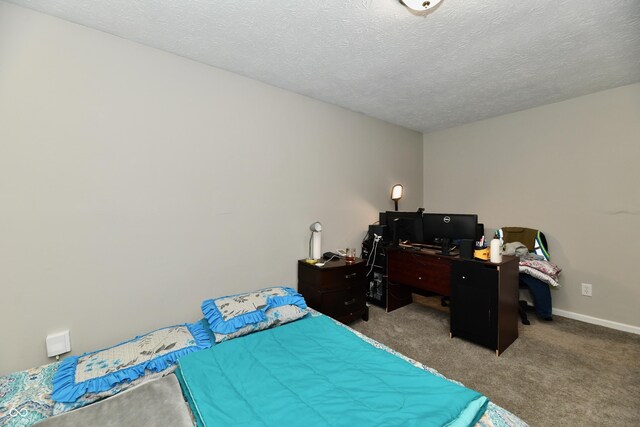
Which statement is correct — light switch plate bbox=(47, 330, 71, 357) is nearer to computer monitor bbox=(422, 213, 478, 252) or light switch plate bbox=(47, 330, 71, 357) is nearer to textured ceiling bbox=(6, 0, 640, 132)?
textured ceiling bbox=(6, 0, 640, 132)

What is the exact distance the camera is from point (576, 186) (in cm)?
313

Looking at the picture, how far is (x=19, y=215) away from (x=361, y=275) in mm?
2708

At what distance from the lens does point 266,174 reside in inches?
106

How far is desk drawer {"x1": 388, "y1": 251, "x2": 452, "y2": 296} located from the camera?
2.85 m

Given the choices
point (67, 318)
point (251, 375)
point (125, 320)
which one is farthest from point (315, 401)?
point (67, 318)

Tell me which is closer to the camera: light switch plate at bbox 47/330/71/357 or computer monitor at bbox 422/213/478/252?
light switch plate at bbox 47/330/71/357

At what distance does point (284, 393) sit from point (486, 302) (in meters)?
2.06

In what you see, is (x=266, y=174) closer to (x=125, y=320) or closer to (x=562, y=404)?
(x=125, y=320)

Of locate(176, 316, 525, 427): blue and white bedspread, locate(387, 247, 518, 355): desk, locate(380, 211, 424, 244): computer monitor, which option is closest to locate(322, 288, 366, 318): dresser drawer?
locate(387, 247, 518, 355): desk

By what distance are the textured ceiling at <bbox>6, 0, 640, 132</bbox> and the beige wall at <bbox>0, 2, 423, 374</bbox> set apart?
0.22 metres

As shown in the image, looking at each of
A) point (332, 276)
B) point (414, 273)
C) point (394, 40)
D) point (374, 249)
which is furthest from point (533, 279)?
point (394, 40)

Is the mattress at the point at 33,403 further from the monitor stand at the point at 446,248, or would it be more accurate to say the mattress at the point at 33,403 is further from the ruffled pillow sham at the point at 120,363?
the monitor stand at the point at 446,248

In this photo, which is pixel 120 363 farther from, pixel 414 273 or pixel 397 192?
pixel 397 192

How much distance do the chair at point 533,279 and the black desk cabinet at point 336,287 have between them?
187 cm
